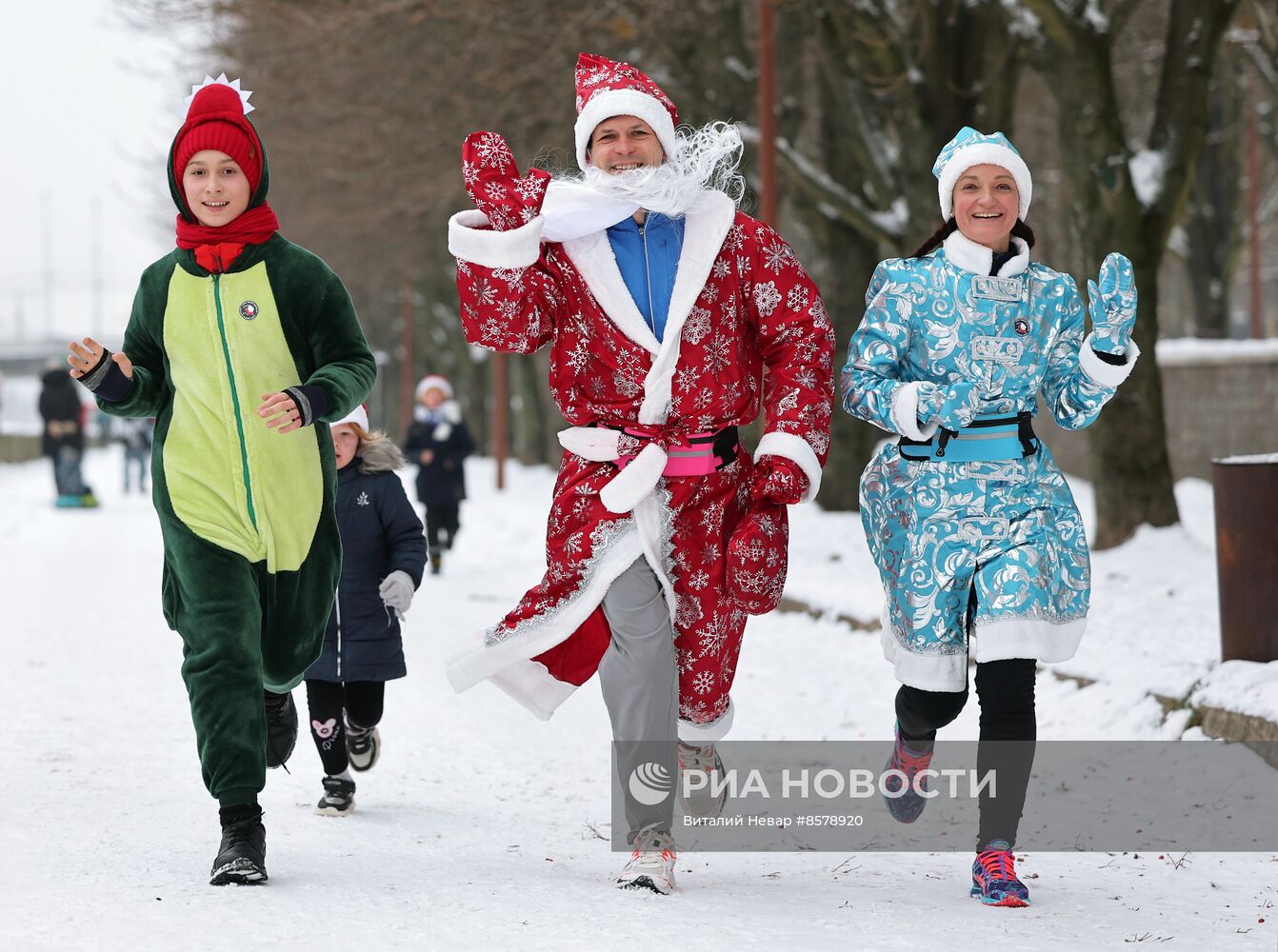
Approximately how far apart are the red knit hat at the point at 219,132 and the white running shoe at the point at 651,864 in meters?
2.11

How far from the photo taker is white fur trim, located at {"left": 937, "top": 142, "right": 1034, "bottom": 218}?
5.13 metres

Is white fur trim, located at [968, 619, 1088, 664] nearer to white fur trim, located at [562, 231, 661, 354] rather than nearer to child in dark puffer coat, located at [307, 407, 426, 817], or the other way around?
white fur trim, located at [562, 231, 661, 354]

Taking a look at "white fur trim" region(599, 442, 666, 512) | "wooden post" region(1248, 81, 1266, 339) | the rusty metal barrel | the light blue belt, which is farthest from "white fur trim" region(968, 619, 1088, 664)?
"wooden post" region(1248, 81, 1266, 339)

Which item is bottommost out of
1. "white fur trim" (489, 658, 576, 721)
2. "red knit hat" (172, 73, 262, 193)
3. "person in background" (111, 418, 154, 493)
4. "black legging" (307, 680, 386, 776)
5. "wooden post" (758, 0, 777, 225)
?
"black legging" (307, 680, 386, 776)

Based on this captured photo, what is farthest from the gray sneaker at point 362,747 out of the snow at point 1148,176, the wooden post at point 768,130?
the wooden post at point 768,130

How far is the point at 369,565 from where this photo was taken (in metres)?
6.36

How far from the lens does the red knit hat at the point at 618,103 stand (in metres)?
5.13

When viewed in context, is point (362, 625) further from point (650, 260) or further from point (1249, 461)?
point (1249, 461)

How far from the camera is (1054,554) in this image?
16.2 ft

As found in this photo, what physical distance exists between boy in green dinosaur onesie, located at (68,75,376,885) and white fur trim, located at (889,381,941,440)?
1.46 meters

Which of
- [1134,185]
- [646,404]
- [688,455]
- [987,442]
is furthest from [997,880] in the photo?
[1134,185]

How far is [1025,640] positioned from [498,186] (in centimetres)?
185

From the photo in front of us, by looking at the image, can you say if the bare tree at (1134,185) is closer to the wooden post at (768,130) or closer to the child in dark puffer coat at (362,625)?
the wooden post at (768,130)

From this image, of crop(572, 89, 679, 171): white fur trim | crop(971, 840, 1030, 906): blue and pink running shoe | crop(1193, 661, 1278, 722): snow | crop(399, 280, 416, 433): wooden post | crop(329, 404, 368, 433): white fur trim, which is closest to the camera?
crop(971, 840, 1030, 906): blue and pink running shoe
